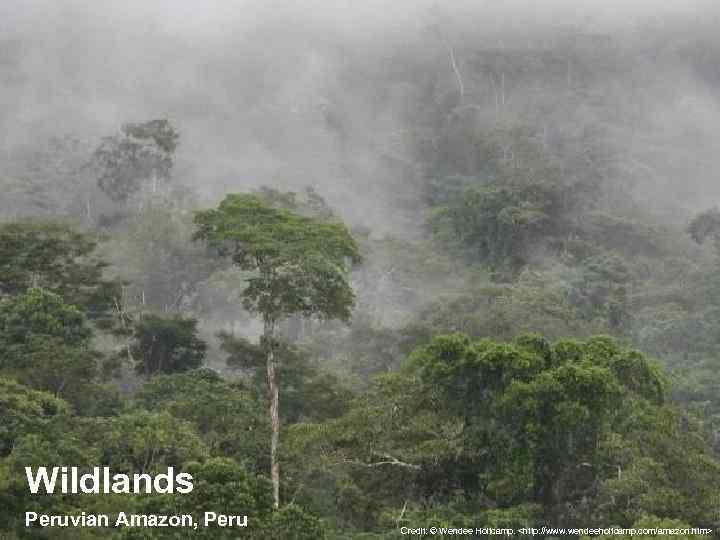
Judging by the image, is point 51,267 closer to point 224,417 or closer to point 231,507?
point 224,417

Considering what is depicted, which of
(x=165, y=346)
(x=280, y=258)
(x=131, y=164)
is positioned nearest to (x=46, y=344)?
(x=165, y=346)

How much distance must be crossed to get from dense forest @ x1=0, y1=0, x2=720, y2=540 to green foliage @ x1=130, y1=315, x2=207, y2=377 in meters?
0.08

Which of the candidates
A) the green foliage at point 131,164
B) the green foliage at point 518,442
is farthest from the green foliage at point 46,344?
the green foliage at point 131,164

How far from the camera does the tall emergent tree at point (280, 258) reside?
21.2 metres

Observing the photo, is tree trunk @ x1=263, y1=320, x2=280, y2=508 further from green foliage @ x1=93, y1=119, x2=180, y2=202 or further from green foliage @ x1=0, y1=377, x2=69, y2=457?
green foliage @ x1=93, y1=119, x2=180, y2=202

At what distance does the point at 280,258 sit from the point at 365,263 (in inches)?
1040

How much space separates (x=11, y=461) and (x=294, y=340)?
27.0 m

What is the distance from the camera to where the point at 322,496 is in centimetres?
1956

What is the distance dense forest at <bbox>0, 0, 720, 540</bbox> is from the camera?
1823 centimetres

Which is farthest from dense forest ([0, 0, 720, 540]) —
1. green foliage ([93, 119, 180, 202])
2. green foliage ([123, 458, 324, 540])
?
green foliage ([93, 119, 180, 202])

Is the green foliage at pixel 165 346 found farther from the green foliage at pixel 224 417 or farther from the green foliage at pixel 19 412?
the green foliage at pixel 19 412

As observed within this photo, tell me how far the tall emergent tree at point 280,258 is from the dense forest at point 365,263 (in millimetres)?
83

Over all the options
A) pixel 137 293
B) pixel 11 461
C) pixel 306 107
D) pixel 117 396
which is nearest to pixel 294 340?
pixel 137 293

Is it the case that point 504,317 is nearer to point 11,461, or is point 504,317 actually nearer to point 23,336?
point 23,336
